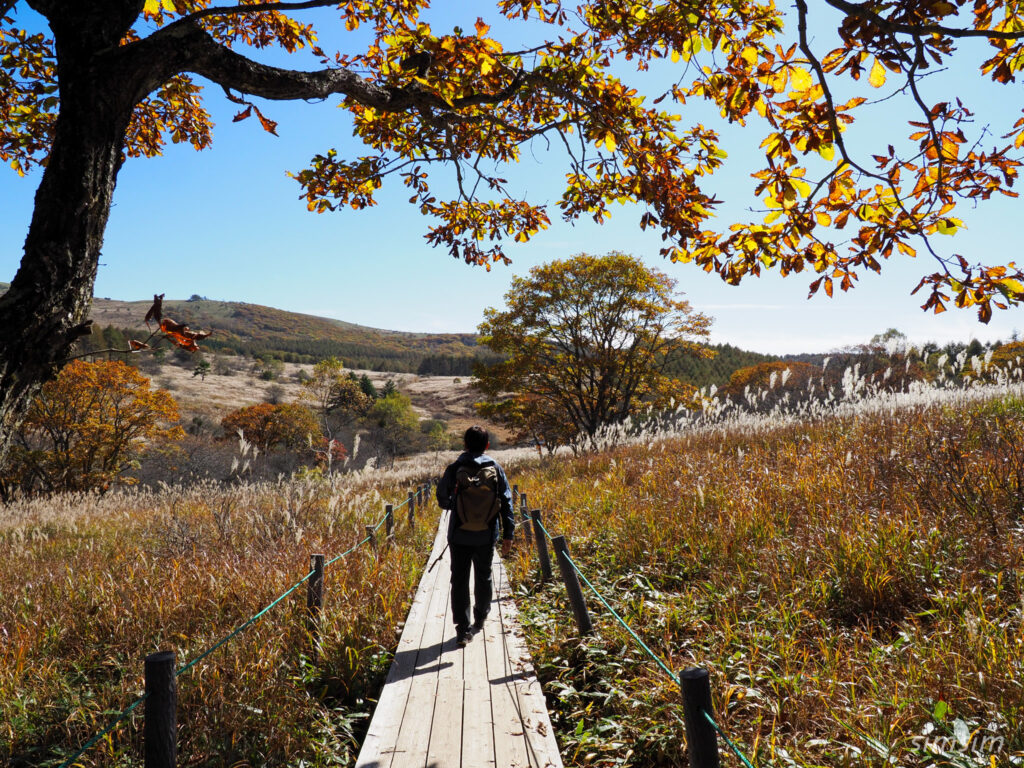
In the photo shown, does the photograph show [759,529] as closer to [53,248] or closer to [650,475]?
[650,475]

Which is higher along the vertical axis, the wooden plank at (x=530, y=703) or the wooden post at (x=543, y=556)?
the wooden post at (x=543, y=556)

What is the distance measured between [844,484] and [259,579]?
5.78 meters

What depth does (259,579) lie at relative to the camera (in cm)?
465

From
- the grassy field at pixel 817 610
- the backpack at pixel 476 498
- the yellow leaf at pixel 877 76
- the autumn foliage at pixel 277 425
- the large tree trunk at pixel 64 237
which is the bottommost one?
the autumn foliage at pixel 277 425

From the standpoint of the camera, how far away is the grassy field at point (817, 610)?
2.50 metres


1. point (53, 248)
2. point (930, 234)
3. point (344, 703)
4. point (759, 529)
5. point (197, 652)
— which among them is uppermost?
point (930, 234)

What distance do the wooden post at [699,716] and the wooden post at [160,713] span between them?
214 cm

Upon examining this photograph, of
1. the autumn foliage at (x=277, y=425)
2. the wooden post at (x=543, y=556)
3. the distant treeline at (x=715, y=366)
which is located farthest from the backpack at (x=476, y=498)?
the distant treeline at (x=715, y=366)

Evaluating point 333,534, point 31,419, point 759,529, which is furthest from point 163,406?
point 759,529

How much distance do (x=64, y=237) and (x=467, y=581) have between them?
3.50 m

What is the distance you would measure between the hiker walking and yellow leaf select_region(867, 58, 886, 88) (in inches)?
131

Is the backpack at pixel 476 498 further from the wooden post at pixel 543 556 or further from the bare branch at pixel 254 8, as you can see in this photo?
the bare branch at pixel 254 8

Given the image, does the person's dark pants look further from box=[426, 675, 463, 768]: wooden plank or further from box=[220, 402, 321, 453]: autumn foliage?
box=[220, 402, 321, 453]: autumn foliage

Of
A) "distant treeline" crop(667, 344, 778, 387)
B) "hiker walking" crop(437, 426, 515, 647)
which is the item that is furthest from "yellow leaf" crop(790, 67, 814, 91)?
"distant treeline" crop(667, 344, 778, 387)
